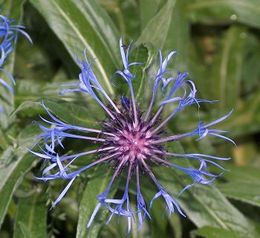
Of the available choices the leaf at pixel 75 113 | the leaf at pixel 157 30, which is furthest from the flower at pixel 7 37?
the leaf at pixel 157 30

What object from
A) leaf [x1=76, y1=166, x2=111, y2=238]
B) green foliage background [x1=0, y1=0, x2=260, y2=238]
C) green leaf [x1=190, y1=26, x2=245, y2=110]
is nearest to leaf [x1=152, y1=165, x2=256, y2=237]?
green foliage background [x1=0, y1=0, x2=260, y2=238]

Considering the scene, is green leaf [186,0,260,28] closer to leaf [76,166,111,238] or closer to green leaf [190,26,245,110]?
green leaf [190,26,245,110]

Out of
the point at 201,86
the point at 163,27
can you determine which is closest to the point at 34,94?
the point at 163,27

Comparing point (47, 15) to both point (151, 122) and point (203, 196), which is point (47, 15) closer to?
point (151, 122)

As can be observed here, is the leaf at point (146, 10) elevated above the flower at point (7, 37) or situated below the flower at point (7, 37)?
below

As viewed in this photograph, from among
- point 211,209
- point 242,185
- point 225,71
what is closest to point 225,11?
point 225,71

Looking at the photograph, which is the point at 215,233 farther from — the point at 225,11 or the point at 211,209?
the point at 225,11

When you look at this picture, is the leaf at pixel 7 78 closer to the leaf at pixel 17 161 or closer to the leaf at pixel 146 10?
the leaf at pixel 17 161
